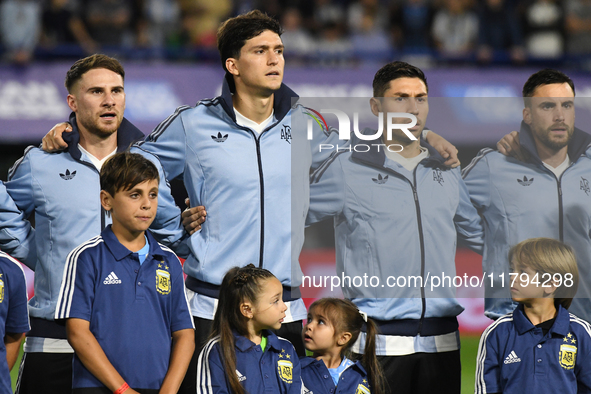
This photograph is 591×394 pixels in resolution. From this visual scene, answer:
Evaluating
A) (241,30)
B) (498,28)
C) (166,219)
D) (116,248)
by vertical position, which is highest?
(498,28)

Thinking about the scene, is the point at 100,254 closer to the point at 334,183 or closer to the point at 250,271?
the point at 250,271

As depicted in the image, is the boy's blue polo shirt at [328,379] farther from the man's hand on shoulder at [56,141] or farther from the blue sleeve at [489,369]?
the man's hand on shoulder at [56,141]

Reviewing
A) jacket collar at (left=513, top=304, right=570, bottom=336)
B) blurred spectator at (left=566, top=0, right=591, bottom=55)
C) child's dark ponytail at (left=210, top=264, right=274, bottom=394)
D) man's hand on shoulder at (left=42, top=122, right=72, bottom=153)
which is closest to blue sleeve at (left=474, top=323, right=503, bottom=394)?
jacket collar at (left=513, top=304, right=570, bottom=336)

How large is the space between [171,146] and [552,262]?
7.38 feet

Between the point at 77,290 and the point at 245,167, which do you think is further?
the point at 245,167

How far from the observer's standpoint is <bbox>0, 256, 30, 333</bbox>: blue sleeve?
4074 millimetres

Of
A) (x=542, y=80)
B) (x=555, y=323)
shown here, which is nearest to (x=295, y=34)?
(x=542, y=80)

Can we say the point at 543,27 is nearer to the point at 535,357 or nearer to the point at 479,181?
the point at 479,181

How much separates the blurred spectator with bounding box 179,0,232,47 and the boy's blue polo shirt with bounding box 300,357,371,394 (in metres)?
9.15

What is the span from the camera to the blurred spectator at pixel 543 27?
12.6 meters

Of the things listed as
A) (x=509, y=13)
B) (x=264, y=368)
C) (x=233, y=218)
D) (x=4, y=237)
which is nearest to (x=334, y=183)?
(x=233, y=218)

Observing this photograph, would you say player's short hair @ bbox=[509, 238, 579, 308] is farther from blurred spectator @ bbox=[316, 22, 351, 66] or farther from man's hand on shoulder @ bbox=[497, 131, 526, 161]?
blurred spectator @ bbox=[316, 22, 351, 66]

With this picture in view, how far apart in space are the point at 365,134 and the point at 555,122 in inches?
43.3

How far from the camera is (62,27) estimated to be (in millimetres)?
11555
